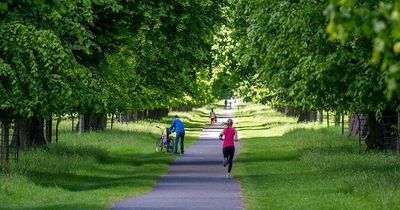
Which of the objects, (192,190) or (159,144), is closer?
(192,190)

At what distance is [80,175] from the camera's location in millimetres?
27375

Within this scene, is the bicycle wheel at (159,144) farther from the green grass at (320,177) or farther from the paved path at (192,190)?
the paved path at (192,190)

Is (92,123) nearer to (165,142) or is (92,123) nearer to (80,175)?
(165,142)

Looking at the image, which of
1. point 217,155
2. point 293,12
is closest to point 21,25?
point 293,12

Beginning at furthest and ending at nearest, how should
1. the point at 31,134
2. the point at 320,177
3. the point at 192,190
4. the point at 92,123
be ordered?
the point at 92,123, the point at 31,134, the point at 320,177, the point at 192,190

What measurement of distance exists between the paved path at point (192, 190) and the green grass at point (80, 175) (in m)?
0.46

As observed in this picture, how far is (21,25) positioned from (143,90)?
42.9 ft

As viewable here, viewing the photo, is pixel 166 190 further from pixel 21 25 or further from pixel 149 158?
pixel 149 158

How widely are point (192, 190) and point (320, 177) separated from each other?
4.03 meters

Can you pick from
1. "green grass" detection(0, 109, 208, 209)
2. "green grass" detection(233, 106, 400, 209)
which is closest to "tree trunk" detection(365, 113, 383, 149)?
"green grass" detection(233, 106, 400, 209)

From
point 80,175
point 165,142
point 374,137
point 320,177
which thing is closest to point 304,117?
point 165,142

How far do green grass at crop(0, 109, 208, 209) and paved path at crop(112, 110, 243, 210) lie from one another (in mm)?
460

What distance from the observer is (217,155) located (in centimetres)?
4016

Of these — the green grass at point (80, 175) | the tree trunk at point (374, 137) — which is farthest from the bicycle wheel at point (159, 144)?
the tree trunk at point (374, 137)
